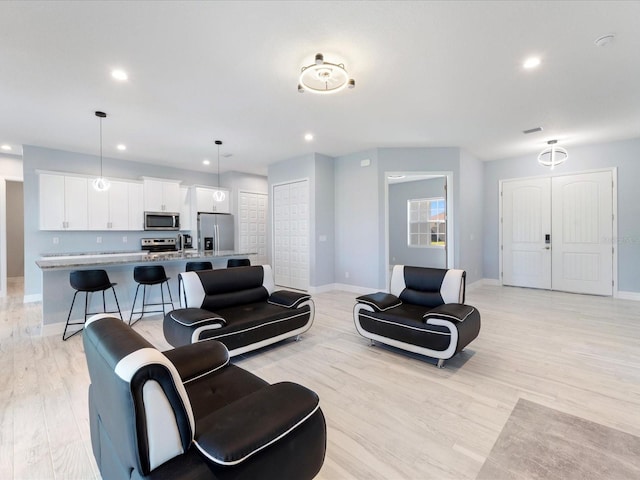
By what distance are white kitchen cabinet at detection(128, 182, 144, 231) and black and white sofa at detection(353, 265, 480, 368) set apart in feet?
18.2

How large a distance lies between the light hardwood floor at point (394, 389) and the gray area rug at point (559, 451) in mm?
87

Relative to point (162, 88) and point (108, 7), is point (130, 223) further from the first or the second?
point (108, 7)

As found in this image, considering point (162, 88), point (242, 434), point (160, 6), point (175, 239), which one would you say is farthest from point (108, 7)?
point (175, 239)

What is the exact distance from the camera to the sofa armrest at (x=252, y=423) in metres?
1.10

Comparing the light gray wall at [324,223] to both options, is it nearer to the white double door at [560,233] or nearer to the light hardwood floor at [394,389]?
the light hardwood floor at [394,389]

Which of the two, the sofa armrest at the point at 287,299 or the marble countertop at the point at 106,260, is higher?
the marble countertop at the point at 106,260

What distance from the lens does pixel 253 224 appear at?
8164 millimetres

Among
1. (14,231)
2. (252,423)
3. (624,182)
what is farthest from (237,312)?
(14,231)

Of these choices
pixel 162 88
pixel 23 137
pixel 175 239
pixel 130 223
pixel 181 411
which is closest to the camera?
pixel 181 411

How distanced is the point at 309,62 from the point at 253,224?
5.72 meters

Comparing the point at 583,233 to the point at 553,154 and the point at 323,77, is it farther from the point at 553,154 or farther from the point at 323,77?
the point at 323,77

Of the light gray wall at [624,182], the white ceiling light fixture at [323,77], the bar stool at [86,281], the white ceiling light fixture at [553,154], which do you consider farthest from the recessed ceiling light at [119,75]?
the light gray wall at [624,182]

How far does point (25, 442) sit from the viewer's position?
6.19 ft

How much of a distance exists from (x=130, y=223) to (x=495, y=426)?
7.09m
